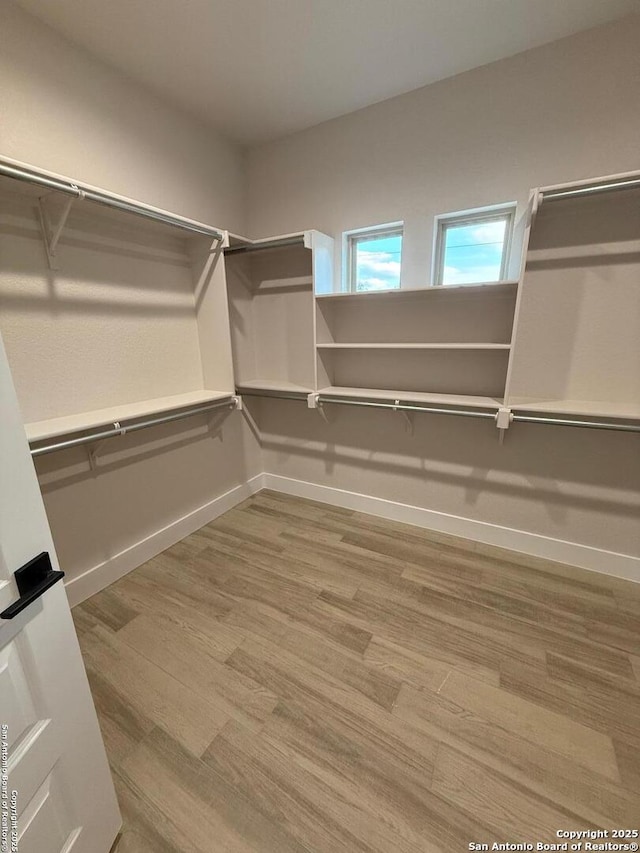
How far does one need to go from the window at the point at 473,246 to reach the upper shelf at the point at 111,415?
1730 millimetres

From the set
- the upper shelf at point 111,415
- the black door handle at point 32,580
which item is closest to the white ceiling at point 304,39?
the upper shelf at point 111,415

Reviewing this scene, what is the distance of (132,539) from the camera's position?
226 centimetres

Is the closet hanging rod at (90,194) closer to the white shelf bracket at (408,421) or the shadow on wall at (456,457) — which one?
the shadow on wall at (456,457)

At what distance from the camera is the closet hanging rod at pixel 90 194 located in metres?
1.35

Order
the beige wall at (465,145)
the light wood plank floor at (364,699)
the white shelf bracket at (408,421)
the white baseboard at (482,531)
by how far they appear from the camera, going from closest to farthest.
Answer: the light wood plank floor at (364,699) < the beige wall at (465,145) < the white baseboard at (482,531) < the white shelf bracket at (408,421)

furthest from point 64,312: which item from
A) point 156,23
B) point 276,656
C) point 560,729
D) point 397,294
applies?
point 560,729

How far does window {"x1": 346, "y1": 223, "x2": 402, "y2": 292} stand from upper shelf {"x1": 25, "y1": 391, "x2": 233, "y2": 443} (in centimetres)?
132

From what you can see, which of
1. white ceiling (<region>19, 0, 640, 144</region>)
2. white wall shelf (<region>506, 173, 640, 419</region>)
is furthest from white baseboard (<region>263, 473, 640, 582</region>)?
white ceiling (<region>19, 0, 640, 144</region>)

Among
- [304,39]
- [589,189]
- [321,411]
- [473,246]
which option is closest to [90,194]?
[304,39]

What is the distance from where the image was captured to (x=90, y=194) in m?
1.56

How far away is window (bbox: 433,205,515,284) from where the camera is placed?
2090 millimetres

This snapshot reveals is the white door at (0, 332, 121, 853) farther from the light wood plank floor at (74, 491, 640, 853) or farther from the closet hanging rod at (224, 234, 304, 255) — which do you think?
the closet hanging rod at (224, 234, 304, 255)

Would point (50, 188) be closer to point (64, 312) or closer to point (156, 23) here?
point (64, 312)

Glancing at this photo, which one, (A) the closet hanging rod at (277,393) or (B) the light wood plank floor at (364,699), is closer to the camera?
(B) the light wood plank floor at (364,699)
